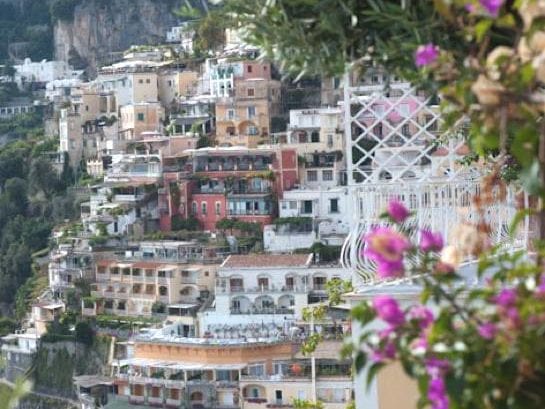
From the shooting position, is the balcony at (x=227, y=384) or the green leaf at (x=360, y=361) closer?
the green leaf at (x=360, y=361)

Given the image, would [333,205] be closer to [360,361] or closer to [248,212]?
[248,212]

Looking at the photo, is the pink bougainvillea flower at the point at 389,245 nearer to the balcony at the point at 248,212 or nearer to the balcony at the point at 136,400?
the balcony at the point at 136,400

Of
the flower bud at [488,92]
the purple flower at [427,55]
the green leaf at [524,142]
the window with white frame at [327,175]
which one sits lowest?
the window with white frame at [327,175]

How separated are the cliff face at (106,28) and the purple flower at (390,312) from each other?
55.4 m

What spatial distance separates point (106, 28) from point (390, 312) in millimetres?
56295

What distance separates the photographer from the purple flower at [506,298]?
7.79ft

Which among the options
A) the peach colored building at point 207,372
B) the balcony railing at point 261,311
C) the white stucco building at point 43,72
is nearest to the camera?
the peach colored building at point 207,372

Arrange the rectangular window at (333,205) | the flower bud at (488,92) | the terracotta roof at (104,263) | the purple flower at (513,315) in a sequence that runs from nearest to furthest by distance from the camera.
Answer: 1. the purple flower at (513,315)
2. the flower bud at (488,92)
3. the rectangular window at (333,205)
4. the terracotta roof at (104,263)

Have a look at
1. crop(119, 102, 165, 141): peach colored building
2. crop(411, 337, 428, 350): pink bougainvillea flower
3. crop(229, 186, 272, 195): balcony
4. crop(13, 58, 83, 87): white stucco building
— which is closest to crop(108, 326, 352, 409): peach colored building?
crop(229, 186, 272, 195): balcony

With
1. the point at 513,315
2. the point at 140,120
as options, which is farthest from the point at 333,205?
the point at 513,315

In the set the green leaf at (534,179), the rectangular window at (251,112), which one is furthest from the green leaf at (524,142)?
the rectangular window at (251,112)

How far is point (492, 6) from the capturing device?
2.44 metres

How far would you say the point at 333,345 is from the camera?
20.2 m

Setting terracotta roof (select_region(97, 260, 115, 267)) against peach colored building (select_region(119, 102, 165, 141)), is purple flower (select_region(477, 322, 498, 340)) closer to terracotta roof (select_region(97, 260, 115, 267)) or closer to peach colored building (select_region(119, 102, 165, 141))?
terracotta roof (select_region(97, 260, 115, 267))
